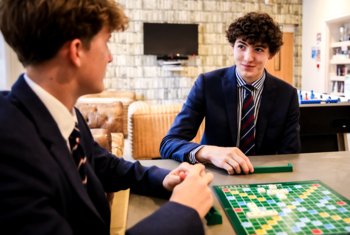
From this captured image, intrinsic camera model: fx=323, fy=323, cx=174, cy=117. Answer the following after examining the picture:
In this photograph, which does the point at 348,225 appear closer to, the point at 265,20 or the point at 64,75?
the point at 64,75

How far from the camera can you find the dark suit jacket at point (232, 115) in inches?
66.1

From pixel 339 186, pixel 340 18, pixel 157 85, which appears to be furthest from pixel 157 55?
pixel 339 186

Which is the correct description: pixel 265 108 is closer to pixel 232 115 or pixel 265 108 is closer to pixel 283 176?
pixel 232 115

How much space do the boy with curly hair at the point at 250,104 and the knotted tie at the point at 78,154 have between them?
31.2 inches

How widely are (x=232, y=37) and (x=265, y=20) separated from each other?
7.6 inches

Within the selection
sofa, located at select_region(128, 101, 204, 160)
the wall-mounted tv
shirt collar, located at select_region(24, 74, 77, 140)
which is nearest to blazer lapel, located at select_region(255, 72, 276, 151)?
shirt collar, located at select_region(24, 74, 77, 140)

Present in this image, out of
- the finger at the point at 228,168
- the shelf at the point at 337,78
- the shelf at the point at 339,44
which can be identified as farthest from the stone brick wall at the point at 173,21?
the finger at the point at 228,168

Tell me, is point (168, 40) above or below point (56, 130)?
above

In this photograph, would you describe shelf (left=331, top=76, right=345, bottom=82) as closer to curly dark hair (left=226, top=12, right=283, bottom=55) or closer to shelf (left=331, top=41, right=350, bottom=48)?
shelf (left=331, top=41, right=350, bottom=48)

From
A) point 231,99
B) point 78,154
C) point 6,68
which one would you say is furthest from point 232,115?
point 6,68

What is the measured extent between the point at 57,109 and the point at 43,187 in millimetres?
220

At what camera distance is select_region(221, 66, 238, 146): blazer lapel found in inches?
67.0

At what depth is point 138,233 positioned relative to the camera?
71 centimetres

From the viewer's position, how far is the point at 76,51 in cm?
75
